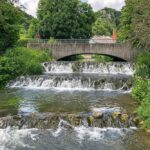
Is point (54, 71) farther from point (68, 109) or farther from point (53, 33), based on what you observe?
point (53, 33)

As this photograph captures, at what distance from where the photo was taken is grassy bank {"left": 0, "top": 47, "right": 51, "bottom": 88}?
88.6ft

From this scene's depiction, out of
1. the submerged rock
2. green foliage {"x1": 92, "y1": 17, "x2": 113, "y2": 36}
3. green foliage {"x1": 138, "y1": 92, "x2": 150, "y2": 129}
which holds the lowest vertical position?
the submerged rock

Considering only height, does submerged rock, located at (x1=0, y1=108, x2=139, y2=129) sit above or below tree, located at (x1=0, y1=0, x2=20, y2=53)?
below

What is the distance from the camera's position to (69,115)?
16.1 meters

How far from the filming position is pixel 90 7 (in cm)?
5728

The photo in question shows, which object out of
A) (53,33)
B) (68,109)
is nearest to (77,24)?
(53,33)

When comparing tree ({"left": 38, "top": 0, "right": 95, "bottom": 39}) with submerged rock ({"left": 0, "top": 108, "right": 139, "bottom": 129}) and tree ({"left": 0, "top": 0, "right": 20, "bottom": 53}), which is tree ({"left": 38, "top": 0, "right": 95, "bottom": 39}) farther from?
submerged rock ({"left": 0, "top": 108, "right": 139, "bottom": 129})

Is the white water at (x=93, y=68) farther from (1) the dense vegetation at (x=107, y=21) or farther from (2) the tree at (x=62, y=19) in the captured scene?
(1) the dense vegetation at (x=107, y=21)

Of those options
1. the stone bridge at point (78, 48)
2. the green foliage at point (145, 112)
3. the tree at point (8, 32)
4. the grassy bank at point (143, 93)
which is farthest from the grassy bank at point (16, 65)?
the green foliage at point (145, 112)

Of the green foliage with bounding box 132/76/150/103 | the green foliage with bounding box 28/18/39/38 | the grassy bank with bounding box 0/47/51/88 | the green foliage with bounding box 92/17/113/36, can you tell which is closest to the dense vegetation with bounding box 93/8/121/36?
the green foliage with bounding box 92/17/113/36

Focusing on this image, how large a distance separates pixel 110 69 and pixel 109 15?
87.2 meters

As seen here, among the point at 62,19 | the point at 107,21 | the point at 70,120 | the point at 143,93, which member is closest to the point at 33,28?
the point at 62,19

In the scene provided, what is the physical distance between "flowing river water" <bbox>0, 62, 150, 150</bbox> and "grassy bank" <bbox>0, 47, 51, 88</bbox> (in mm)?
864

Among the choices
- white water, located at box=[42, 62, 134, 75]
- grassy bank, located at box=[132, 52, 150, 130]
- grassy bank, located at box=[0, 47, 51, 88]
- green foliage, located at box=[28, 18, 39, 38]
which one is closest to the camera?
grassy bank, located at box=[132, 52, 150, 130]
